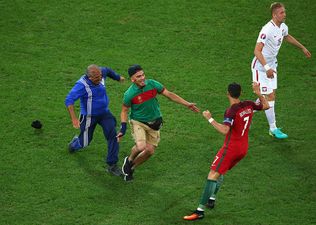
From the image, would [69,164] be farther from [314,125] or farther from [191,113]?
[314,125]

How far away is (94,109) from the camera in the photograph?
37.2 ft

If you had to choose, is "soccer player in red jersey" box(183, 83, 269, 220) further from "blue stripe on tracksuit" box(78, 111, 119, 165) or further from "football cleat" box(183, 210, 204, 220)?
"blue stripe on tracksuit" box(78, 111, 119, 165)

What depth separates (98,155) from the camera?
1200cm

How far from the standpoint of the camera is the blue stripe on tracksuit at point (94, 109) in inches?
440

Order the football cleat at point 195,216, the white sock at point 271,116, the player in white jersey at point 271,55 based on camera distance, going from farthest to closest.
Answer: the white sock at point 271,116 < the player in white jersey at point 271,55 < the football cleat at point 195,216

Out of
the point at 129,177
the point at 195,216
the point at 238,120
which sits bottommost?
the point at 195,216

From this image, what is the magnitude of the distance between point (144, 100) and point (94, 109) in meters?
1.00

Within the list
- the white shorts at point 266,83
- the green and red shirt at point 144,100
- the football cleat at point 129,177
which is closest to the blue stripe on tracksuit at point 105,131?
the football cleat at point 129,177

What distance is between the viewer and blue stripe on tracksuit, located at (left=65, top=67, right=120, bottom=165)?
1117 cm

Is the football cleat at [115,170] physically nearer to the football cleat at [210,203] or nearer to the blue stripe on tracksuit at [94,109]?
the blue stripe on tracksuit at [94,109]

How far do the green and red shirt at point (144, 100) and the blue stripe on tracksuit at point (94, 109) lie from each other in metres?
0.60

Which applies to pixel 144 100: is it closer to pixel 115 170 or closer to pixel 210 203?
pixel 115 170

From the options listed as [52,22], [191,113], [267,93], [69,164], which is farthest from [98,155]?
[52,22]

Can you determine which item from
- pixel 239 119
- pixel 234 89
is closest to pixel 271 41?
pixel 234 89
